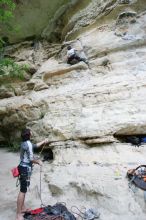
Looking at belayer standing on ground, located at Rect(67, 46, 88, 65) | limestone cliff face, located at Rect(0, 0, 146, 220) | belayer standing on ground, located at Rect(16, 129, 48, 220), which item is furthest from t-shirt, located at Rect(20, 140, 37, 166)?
belayer standing on ground, located at Rect(67, 46, 88, 65)

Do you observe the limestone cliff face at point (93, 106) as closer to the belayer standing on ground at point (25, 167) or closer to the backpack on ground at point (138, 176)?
the backpack on ground at point (138, 176)

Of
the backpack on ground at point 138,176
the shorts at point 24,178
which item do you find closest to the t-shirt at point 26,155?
the shorts at point 24,178

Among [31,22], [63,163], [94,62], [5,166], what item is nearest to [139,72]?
[94,62]

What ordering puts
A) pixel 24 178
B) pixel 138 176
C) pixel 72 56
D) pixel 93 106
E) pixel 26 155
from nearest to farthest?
1. pixel 138 176
2. pixel 24 178
3. pixel 26 155
4. pixel 93 106
5. pixel 72 56

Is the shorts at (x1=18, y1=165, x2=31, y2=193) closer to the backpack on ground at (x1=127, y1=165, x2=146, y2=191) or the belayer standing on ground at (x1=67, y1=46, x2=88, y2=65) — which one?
the backpack on ground at (x1=127, y1=165, x2=146, y2=191)

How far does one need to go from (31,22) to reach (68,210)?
13051 mm

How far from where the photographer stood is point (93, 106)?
874 centimetres

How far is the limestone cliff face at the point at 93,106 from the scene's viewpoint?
20.5 ft

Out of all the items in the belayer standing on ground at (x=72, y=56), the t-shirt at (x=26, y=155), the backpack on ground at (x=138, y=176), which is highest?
the belayer standing on ground at (x=72, y=56)

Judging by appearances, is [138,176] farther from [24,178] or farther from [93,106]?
[93,106]

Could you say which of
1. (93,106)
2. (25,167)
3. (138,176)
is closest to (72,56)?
(93,106)

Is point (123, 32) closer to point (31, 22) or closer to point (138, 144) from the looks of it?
point (138, 144)

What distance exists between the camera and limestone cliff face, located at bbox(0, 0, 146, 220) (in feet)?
20.5

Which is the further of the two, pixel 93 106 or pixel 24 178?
pixel 93 106
